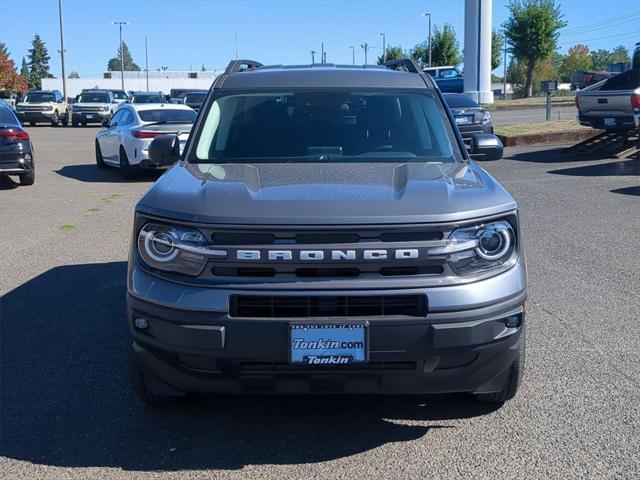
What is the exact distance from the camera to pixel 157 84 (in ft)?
342

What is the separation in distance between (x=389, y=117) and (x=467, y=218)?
1.75 m

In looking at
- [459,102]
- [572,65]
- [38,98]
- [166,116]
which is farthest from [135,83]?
[166,116]

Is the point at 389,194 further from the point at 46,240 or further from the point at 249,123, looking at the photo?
the point at 46,240

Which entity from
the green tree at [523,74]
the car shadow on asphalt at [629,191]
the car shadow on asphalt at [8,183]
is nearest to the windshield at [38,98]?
the car shadow on asphalt at [8,183]

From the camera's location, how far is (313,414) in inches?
176

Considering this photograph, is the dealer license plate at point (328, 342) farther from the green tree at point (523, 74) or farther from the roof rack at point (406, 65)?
the green tree at point (523, 74)

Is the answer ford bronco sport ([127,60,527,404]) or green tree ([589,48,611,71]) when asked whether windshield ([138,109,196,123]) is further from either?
green tree ([589,48,611,71])

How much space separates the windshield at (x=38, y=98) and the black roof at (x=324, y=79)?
1437 inches

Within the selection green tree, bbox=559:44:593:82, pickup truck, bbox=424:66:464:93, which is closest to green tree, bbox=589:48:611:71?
green tree, bbox=559:44:593:82

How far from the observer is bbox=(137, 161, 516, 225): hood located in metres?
3.71

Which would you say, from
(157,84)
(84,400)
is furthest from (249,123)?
(157,84)

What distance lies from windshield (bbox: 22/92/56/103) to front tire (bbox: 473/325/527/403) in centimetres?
3858

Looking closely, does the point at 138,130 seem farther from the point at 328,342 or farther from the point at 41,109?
the point at 41,109

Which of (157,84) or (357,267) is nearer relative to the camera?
(357,267)
